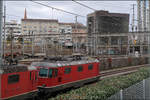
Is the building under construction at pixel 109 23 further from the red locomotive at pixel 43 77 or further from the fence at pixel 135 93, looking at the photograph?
the fence at pixel 135 93

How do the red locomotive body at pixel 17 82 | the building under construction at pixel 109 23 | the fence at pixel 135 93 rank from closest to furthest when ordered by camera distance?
the fence at pixel 135 93
the red locomotive body at pixel 17 82
the building under construction at pixel 109 23

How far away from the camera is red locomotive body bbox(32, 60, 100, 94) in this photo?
13047 millimetres

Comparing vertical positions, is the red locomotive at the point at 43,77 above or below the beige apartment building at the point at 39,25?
below

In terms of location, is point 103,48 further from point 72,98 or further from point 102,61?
point 72,98

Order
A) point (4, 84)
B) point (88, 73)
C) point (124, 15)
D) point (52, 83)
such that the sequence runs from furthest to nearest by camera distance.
A: point (124, 15) → point (88, 73) → point (52, 83) → point (4, 84)

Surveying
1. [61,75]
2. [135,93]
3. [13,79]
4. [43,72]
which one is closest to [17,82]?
[13,79]

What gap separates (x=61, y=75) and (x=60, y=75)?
0.11m

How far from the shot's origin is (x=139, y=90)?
23.1 ft

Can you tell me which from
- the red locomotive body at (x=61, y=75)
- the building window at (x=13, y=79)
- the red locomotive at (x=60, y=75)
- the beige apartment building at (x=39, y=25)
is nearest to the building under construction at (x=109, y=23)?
the beige apartment building at (x=39, y=25)

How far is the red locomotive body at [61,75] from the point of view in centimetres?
1305

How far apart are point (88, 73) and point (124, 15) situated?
51216 mm

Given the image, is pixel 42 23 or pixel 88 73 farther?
pixel 42 23

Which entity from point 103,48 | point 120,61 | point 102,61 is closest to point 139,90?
point 102,61

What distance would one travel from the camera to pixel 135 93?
21.9ft
